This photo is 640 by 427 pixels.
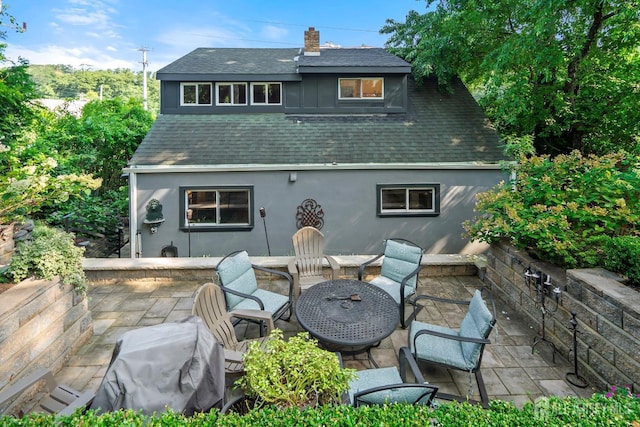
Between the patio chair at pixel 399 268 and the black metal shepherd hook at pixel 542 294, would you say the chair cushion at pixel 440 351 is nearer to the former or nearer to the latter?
the patio chair at pixel 399 268

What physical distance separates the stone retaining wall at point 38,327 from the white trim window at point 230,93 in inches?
314

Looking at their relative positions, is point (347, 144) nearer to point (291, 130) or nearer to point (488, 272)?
point (291, 130)

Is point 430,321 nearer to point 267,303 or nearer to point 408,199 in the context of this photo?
point 267,303

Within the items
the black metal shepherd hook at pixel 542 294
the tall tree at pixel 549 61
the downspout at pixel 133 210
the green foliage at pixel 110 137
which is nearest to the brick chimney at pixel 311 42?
the tall tree at pixel 549 61

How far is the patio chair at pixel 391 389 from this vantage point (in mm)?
2191

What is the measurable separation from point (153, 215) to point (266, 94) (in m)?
4.95

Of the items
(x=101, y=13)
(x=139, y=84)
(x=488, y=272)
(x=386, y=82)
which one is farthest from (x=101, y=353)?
(x=139, y=84)

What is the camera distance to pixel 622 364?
2896 millimetres

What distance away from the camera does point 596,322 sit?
3.19m

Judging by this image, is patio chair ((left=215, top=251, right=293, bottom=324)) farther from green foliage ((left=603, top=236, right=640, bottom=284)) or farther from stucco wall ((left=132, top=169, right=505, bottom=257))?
stucco wall ((left=132, top=169, right=505, bottom=257))

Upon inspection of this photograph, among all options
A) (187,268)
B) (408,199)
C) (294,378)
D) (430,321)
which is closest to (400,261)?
(430,321)

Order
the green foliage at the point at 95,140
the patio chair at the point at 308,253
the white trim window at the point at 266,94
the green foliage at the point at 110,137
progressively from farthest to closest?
the green foliage at the point at 110,137 < the green foliage at the point at 95,140 < the white trim window at the point at 266,94 < the patio chair at the point at 308,253

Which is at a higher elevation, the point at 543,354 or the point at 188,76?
the point at 188,76

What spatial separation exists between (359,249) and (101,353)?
20.3 feet
